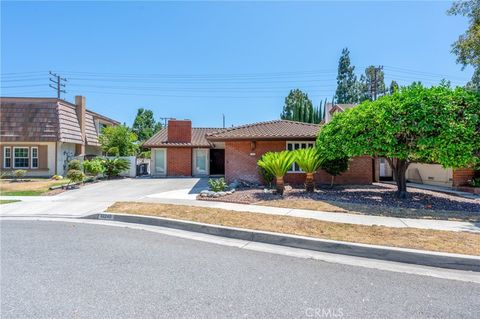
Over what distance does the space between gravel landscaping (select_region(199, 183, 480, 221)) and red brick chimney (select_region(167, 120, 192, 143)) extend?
1252 centimetres

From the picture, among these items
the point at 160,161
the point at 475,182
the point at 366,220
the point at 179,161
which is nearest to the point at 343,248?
the point at 366,220

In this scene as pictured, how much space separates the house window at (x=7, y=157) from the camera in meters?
22.1

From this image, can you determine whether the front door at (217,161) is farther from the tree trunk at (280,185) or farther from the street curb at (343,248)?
the street curb at (343,248)

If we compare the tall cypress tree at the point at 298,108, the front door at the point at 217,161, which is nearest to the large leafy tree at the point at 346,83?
the tall cypress tree at the point at 298,108

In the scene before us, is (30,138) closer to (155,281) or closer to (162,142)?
(162,142)

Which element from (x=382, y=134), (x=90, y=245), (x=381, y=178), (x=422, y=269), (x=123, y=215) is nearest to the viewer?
(x=422, y=269)

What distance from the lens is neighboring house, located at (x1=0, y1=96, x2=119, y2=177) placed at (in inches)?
861

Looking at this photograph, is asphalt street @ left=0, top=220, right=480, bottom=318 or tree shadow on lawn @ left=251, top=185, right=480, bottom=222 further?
tree shadow on lawn @ left=251, top=185, right=480, bottom=222

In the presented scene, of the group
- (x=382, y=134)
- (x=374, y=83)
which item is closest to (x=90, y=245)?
(x=382, y=134)

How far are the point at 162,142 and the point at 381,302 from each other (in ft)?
70.4

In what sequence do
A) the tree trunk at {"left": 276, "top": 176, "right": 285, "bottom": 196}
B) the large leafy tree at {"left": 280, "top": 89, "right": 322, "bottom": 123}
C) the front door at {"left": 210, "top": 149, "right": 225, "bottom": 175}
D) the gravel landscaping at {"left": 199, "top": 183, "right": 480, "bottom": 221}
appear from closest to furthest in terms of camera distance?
the gravel landscaping at {"left": 199, "top": 183, "right": 480, "bottom": 221} → the tree trunk at {"left": 276, "top": 176, "right": 285, "bottom": 196} → the front door at {"left": 210, "top": 149, "right": 225, "bottom": 175} → the large leafy tree at {"left": 280, "top": 89, "right": 322, "bottom": 123}

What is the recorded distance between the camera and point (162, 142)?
75.5 ft

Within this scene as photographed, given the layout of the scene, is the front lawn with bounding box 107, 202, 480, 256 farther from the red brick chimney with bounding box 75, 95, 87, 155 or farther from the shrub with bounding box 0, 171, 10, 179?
the red brick chimney with bounding box 75, 95, 87, 155

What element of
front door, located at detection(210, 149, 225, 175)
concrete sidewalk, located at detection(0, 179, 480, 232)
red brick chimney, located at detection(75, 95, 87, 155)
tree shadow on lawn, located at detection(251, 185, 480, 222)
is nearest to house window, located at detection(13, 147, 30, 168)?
red brick chimney, located at detection(75, 95, 87, 155)
